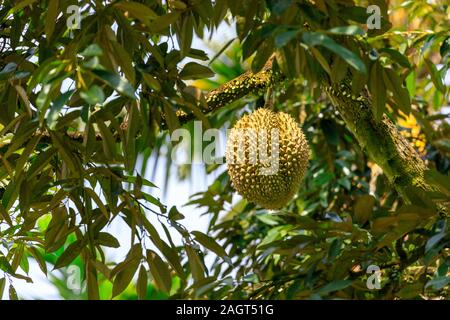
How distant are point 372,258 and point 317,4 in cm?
49

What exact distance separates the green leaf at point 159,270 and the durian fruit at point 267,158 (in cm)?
36

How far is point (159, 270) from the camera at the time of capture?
56.6 inches

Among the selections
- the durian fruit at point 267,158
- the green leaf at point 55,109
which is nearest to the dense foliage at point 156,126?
the green leaf at point 55,109

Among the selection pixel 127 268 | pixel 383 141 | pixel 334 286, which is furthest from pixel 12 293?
pixel 383 141

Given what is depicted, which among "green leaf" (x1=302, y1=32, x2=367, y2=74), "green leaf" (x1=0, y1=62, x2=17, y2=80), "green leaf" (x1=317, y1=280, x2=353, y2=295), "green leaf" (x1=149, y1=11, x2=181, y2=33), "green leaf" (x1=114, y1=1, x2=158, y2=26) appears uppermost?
"green leaf" (x1=114, y1=1, x2=158, y2=26)

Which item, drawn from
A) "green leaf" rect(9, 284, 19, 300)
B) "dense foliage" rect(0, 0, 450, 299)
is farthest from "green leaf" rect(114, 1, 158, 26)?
"green leaf" rect(9, 284, 19, 300)

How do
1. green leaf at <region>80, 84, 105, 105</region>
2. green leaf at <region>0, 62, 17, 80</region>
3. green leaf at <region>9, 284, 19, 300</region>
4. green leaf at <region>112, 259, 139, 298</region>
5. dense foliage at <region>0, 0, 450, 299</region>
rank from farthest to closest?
green leaf at <region>9, 284, 19, 300</region> → green leaf at <region>112, 259, 139, 298</region> → green leaf at <region>0, 62, 17, 80</region> → dense foliage at <region>0, 0, 450, 299</region> → green leaf at <region>80, 84, 105, 105</region>

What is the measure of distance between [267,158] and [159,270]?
0.43 metres

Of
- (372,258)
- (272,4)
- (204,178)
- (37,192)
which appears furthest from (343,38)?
(204,178)

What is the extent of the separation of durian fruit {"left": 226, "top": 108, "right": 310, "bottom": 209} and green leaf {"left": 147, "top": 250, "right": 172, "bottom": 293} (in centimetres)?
36

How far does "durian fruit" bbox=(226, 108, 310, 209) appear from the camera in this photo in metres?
1.73

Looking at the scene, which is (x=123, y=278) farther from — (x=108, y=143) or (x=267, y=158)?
(x=267, y=158)

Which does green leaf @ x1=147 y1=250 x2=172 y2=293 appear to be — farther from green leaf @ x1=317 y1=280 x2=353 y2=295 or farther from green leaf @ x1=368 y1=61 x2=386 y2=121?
green leaf @ x1=368 y1=61 x2=386 y2=121
